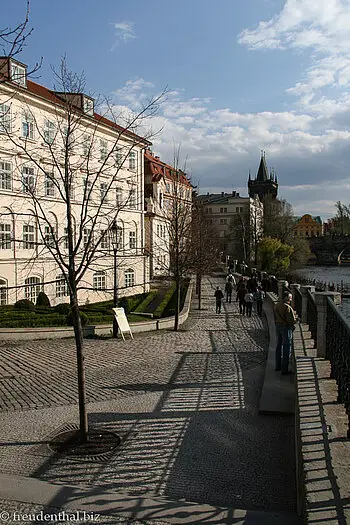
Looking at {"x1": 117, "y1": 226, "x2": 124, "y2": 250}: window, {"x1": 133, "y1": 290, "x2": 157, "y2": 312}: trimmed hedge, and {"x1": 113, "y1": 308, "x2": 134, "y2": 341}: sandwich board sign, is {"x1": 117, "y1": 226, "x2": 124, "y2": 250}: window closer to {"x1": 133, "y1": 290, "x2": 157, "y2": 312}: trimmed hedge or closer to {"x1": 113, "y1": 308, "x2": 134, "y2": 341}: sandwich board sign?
{"x1": 113, "y1": 308, "x2": 134, "y2": 341}: sandwich board sign

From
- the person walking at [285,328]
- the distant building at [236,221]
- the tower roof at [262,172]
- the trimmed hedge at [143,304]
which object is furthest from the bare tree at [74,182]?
the tower roof at [262,172]

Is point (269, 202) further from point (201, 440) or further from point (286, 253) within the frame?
point (201, 440)

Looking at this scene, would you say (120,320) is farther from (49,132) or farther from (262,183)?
(262,183)

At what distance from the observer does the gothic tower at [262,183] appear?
12594 centimetres

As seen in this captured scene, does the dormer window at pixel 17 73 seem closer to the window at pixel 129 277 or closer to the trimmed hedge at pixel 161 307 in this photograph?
the trimmed hedge at pixel 161 307

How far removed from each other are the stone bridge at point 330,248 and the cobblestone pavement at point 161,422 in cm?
9955

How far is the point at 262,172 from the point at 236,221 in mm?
50408

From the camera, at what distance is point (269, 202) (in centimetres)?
7369

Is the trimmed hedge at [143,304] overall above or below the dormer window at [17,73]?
below

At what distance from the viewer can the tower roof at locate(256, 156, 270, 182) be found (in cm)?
12888

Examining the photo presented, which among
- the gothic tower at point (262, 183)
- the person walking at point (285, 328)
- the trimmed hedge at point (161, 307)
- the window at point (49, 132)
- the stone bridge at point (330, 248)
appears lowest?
the trimmed hedge at point (161, 307)

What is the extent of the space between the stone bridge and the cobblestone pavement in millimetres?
99548

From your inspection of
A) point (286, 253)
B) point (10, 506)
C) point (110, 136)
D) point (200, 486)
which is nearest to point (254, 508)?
point (200, 486)

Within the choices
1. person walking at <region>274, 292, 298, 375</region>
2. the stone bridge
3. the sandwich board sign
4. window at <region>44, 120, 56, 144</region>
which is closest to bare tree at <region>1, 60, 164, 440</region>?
window at <region>44, 120, 56, 144</region>
